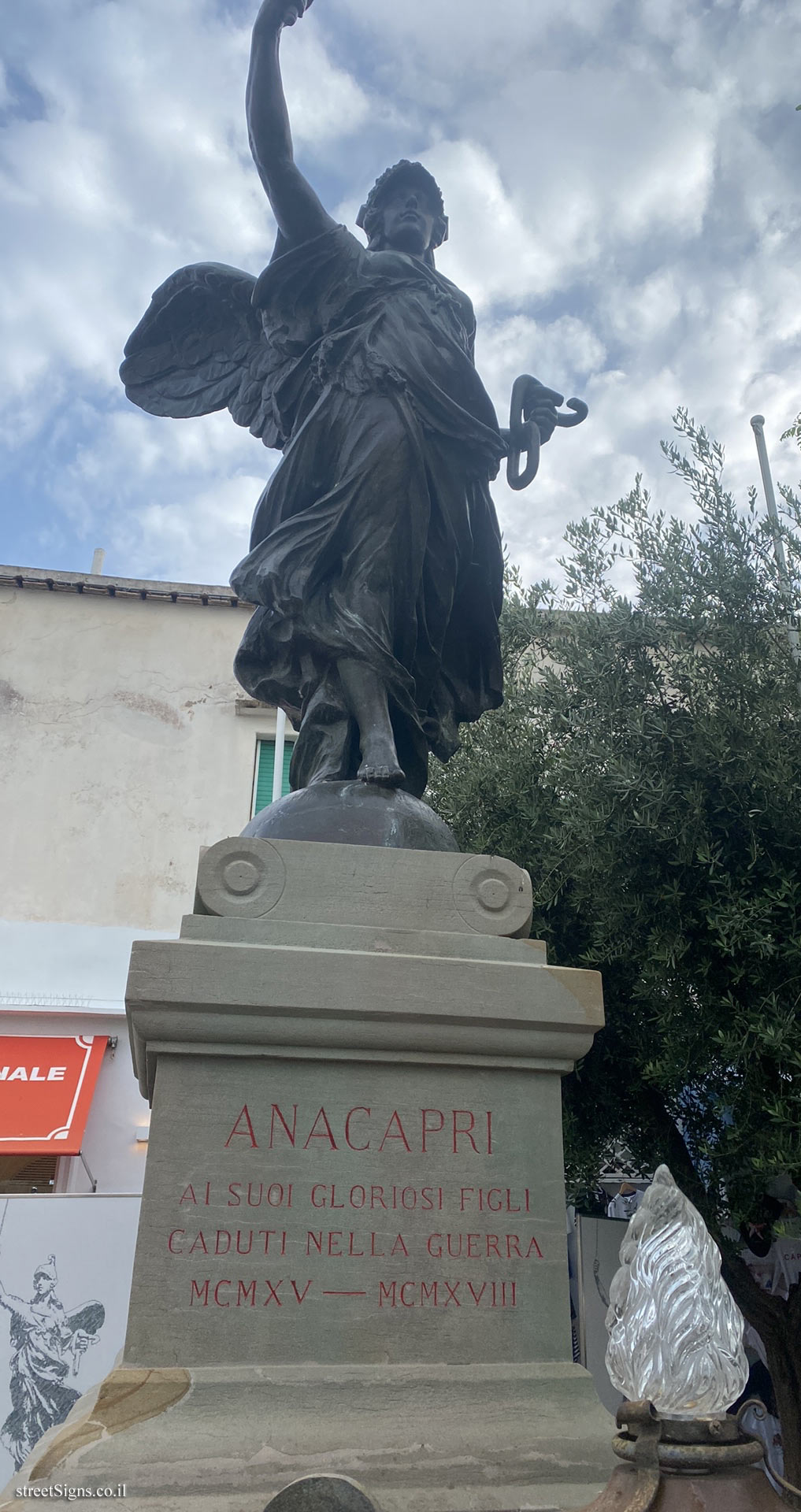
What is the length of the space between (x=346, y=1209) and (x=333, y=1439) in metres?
0.52

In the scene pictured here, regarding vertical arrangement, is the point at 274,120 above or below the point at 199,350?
below

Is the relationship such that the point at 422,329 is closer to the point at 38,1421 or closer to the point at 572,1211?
the point at 38,1421

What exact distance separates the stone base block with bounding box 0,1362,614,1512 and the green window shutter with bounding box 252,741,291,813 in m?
11.9

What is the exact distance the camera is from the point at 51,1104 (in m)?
11.4

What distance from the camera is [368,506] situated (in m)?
4.02

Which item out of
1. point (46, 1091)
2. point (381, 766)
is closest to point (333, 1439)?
point (381, 766)

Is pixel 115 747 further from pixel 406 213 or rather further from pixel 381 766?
pixel 381 766

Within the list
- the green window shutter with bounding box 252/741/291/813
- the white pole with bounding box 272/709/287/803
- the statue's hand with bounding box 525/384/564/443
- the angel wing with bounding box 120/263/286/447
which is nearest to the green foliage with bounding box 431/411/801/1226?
the statue's hand with bounding box 525/384/564/443

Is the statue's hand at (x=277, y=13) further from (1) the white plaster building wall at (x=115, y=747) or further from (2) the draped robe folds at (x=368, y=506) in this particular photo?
(1) the white plaster building wall at (x=115, y=747)

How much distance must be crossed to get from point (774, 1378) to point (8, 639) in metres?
12.3

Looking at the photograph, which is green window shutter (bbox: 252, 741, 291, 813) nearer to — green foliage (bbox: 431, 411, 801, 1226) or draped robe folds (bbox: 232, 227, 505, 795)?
green foliage (bbox: 431, 411, 801, 1226)

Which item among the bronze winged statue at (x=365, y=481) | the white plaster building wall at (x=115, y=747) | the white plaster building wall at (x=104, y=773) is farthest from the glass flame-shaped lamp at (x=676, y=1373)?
the white plaster building wall at (x=115, y=747)

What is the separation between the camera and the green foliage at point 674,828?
661 cm

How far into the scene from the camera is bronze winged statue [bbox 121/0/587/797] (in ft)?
12.9
